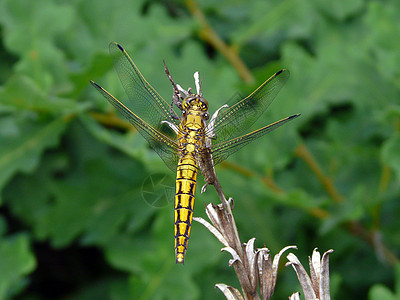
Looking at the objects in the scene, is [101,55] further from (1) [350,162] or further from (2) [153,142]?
(1) [350,162]

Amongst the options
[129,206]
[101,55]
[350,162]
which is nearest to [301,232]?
[350,162]

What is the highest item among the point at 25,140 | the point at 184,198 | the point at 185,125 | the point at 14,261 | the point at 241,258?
the point at 25,140

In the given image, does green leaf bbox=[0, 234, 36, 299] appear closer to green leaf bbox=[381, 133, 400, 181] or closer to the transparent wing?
the transparent wing

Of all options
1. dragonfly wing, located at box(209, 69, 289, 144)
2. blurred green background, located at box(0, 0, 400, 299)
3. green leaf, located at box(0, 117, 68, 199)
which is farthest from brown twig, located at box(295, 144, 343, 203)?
green leaf, located at box(0, 117, 68, 199)

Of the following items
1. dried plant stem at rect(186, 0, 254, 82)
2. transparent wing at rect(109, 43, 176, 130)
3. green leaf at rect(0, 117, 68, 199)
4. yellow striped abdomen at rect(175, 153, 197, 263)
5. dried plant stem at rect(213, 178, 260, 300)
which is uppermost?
dried plant stem at rect(186, 0, 254, 82)

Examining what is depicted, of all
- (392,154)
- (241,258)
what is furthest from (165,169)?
(241,258)

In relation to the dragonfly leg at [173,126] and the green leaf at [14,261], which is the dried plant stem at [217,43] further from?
the green leaf at [14,261]

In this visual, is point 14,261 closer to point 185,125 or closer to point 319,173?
point 185,125
